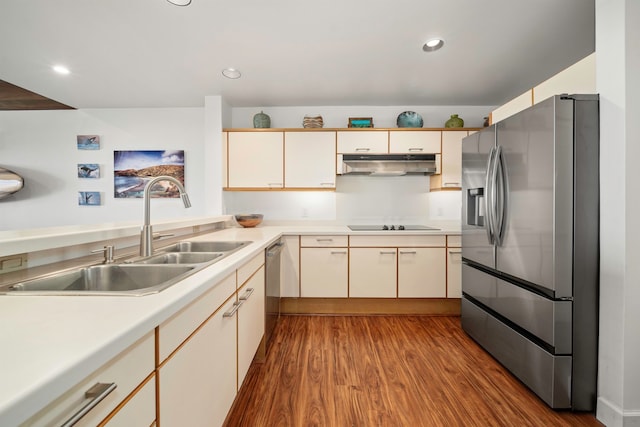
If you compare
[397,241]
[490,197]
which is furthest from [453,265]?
[490,197]

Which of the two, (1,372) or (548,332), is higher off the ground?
(1,372)

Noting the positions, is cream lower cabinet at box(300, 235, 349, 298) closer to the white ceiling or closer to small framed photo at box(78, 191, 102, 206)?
the white ceiling

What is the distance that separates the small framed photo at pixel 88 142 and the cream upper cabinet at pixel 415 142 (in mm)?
3845

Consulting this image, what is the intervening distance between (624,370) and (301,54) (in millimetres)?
2885

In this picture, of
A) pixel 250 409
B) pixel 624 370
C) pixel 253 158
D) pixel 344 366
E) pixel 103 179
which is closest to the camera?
pixel 624 370

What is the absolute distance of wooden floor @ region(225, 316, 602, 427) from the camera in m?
1.51

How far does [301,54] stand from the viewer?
2.40 meters

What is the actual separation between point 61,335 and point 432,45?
2718 millimetres

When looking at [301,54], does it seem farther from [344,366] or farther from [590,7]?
[344,366]

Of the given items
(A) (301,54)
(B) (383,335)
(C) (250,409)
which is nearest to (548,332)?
(B) (383,335)

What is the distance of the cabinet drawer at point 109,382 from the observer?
0.47 meters

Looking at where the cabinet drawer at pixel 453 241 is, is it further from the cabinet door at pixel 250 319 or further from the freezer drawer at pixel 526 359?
the cabinet door at pixel 250 319

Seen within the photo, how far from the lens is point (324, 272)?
2.95 m

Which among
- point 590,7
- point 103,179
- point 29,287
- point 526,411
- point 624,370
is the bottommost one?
point 526,411
